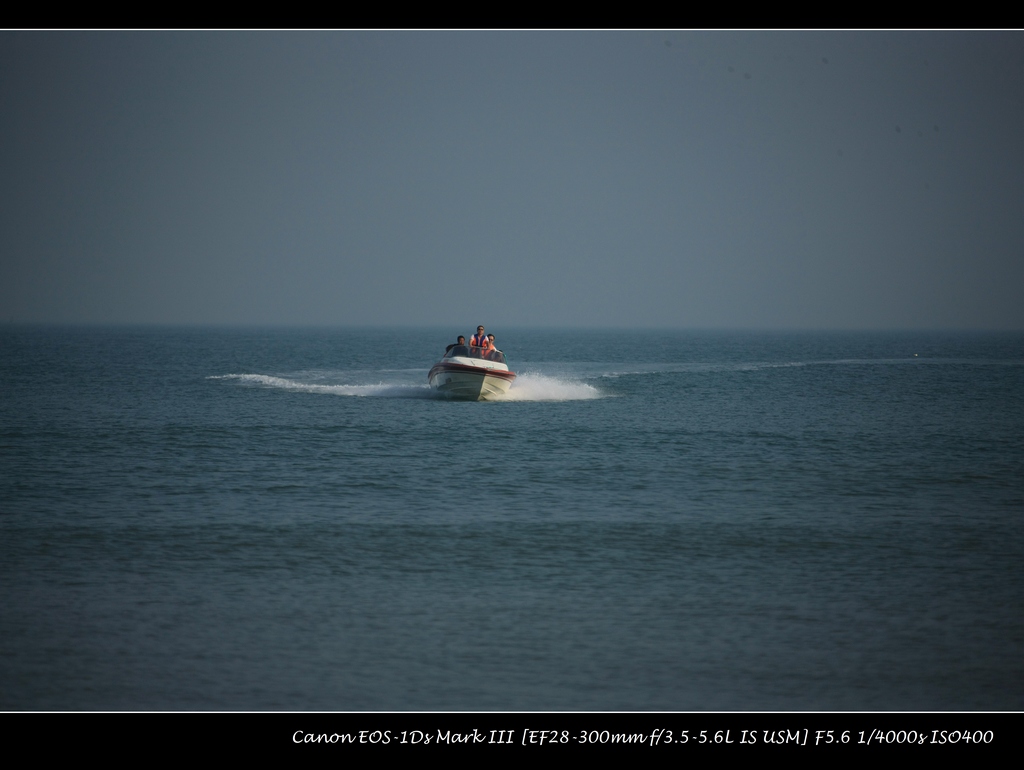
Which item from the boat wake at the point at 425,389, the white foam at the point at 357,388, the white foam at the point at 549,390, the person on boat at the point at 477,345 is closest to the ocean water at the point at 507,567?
the person on boat at the point at 477,345

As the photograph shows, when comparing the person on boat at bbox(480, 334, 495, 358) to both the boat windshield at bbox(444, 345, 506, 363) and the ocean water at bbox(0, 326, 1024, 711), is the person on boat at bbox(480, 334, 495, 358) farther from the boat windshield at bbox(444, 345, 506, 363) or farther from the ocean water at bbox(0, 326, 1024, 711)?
the ocean water at bbox(0, 326, 1024, 711)

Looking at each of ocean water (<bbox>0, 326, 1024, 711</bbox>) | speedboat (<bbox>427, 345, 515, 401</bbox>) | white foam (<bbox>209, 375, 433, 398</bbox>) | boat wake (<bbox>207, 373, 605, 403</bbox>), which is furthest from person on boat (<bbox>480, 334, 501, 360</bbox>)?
Answer: white foam (<bbox>209, 375, 433, 398</bbox>)

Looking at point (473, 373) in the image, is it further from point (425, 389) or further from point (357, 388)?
point (357, 388)

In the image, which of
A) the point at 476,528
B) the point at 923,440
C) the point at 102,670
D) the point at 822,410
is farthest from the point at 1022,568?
the point at 822,410

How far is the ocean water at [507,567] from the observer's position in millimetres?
11133

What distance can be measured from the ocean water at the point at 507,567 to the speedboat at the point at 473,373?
5.08 metres

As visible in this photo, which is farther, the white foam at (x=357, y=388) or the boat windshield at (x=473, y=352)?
the white foam at (x=357, y=388)

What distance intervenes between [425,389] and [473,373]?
9.72m

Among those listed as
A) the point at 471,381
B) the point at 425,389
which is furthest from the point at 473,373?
the point at 425,389

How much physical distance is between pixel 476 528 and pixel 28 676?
8812 mm

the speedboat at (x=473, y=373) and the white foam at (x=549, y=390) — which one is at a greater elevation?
the speedboat at (x=473, y=373)

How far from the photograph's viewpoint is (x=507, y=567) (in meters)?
15.6

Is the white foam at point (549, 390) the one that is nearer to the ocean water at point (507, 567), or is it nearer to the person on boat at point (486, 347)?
the person on boat at point (486, 347)

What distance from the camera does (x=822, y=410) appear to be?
142 feet
